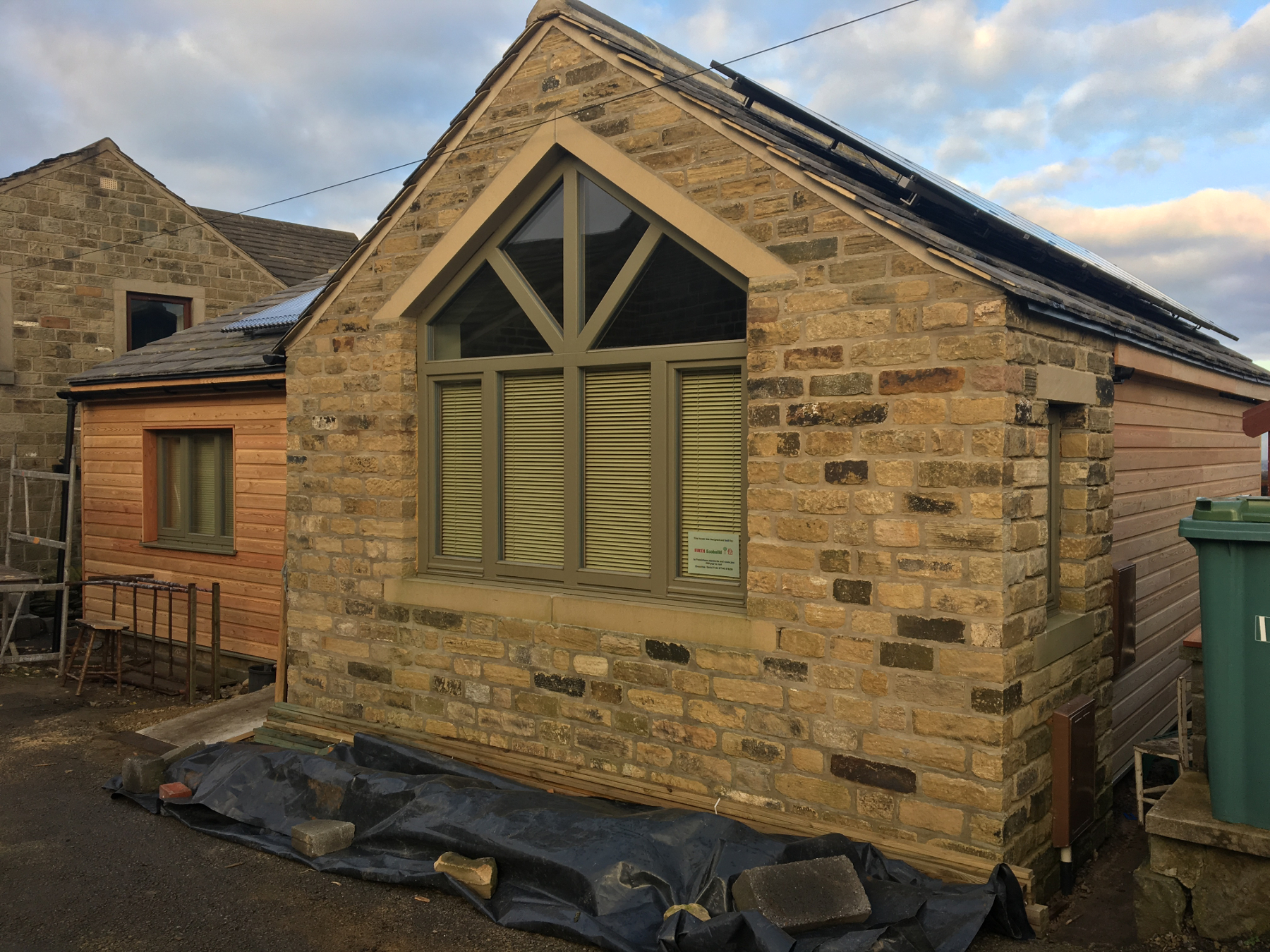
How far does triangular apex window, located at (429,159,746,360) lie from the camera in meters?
5.70

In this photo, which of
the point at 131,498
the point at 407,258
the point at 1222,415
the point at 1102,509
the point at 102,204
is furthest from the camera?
the point at 102,204

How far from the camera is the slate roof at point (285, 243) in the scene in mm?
16672

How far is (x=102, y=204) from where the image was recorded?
47.4 ft

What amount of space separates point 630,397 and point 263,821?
3.49 meters

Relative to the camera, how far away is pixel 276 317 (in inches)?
438

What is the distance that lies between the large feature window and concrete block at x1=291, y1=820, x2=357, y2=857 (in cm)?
183

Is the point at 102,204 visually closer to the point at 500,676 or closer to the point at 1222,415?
the point at 500,676

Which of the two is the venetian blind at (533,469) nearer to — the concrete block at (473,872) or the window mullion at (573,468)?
the window mullion at (573,468)

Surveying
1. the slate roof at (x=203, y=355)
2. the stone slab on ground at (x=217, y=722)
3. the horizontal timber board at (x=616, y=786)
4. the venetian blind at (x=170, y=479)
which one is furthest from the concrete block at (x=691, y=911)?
the venetian blind at (x=170, y=479)

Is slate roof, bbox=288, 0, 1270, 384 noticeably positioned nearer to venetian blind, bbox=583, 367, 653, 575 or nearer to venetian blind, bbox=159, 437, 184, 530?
venetian blind, bbox=583, 367, 653, 575

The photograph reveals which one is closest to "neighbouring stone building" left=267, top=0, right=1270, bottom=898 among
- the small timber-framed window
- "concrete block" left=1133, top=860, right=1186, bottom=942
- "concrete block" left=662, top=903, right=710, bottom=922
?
"concrete block" left=1133, top=860, right=1186, bottom=942

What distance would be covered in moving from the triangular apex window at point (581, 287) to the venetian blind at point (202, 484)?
18.2 ft

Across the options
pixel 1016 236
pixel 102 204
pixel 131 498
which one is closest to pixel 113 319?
pixel 102 204

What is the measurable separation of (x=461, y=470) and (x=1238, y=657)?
4.74 meters
